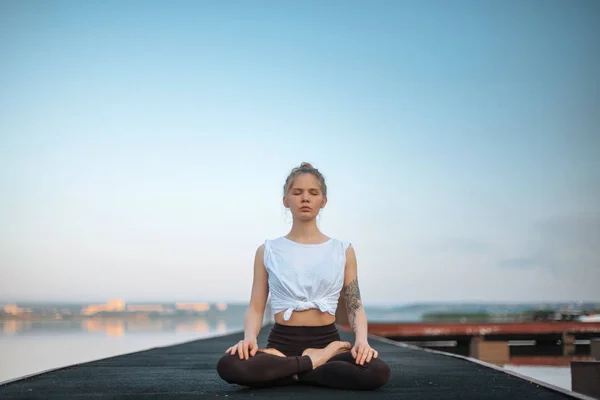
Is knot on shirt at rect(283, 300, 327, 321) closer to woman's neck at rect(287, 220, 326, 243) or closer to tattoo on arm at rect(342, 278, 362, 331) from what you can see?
tattoo on arm at rect(342, 278, 362, 331)

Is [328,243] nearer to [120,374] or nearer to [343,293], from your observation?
[343,293]

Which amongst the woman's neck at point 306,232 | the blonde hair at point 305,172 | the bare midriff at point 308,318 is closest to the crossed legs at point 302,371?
the bare midriff at point 308,318

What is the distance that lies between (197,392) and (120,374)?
1442mm

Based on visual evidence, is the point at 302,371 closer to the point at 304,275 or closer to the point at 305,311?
the point at 305,311

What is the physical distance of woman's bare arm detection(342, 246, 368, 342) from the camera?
3568 millimetres

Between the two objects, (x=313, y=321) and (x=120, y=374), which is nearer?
(x=313, y=321)

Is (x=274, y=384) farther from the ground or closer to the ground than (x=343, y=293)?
closer to the ground

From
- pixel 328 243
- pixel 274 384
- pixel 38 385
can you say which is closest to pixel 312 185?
pixel 328 243

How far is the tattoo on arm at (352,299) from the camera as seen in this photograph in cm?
362

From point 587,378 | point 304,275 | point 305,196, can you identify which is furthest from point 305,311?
point 587,378

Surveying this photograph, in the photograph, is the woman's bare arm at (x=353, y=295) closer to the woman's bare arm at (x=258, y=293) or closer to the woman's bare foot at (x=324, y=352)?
the woman's bare foot at (x=324, y=352)

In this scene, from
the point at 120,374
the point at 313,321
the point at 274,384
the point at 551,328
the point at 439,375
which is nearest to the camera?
the point at 274,384

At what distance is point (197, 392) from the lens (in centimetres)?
334

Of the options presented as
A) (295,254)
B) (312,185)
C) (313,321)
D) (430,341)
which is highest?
(312,185)
